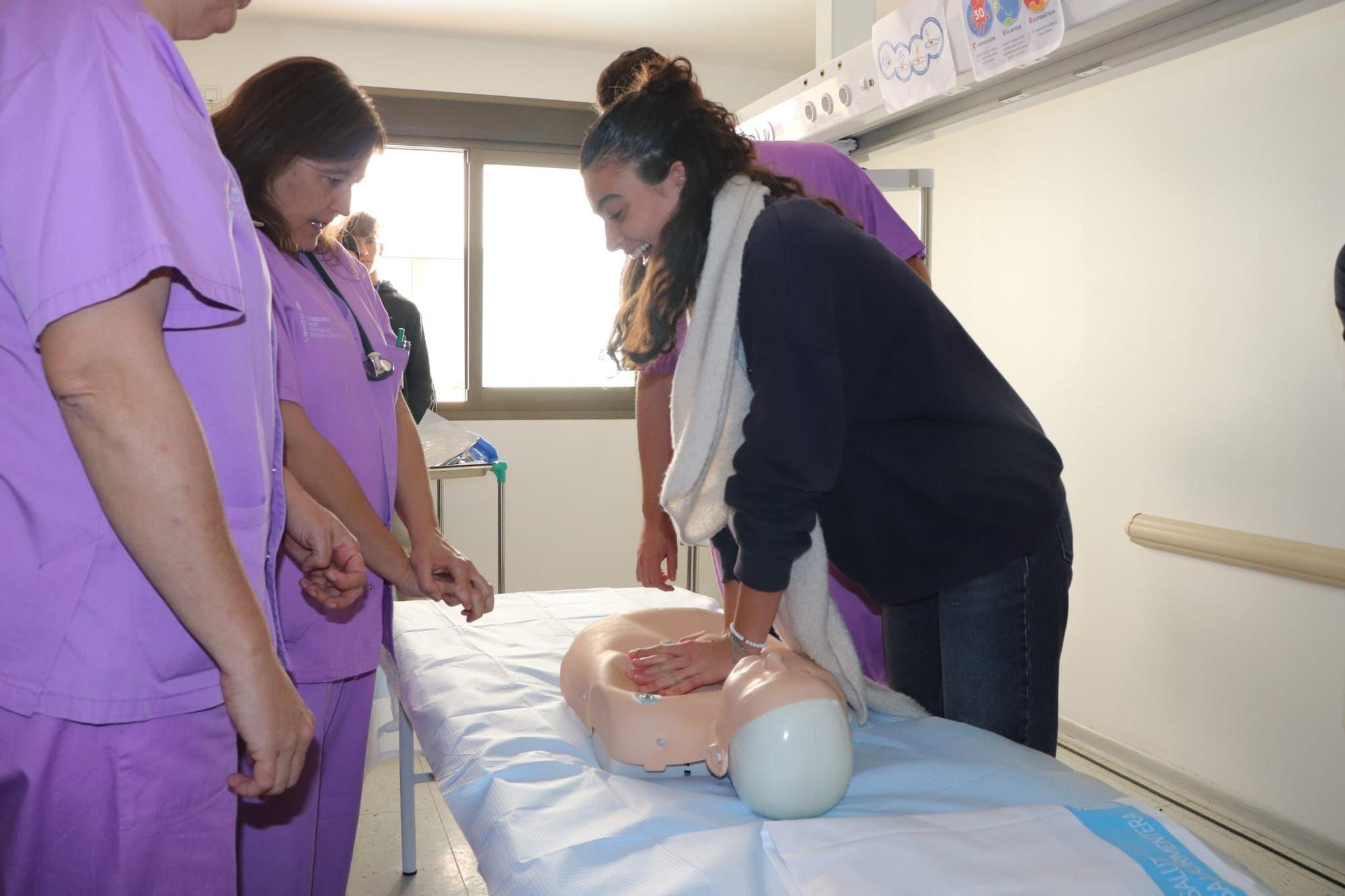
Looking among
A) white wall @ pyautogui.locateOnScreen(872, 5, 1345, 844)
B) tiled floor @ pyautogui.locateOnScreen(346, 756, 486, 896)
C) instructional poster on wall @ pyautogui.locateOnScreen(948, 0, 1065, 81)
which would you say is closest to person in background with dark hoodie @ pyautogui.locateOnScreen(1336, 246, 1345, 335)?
instructional poster on wall @ pyautogui.locateOnScreen(948, 0, 1065, 81)

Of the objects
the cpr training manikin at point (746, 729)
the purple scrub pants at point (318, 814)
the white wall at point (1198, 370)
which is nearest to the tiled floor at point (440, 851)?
the white wall at point (1198, 370)

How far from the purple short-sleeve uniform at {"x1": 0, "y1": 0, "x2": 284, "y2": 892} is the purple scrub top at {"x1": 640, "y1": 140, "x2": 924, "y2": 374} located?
4.21 ft

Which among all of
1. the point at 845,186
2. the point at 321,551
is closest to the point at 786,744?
the point at 321,551

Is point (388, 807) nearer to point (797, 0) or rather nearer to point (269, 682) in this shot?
point (269, 682)

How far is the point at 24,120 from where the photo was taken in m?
0.66

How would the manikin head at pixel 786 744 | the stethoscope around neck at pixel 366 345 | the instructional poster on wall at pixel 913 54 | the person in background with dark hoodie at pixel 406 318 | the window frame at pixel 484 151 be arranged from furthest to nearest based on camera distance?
the window frame at pixel 484 151 → the person in background with dark hoodie at pixel 406 318 → the instructional poster on wall at pixel 913 54 → the stethoscope around neck at pixel 366 345 → the manikin head at pixel 786 744

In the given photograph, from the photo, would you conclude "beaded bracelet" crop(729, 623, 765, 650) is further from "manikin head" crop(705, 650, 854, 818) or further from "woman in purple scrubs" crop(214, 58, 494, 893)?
"woman in purple scrubs" crop(214, 58, 494, 893)

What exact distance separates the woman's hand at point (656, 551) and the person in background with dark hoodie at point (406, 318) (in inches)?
65.8

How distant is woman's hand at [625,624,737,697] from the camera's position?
1.25 meters

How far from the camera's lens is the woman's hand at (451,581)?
4.99ft

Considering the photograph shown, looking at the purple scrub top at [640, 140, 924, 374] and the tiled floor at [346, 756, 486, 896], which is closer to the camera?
the purple scrub top at [640, 140, 924, 374]

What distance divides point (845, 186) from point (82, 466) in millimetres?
1495

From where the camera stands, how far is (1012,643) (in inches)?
47.1

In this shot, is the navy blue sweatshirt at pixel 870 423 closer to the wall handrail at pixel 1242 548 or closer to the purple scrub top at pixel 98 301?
the purple scrub top at pixel 98 301
